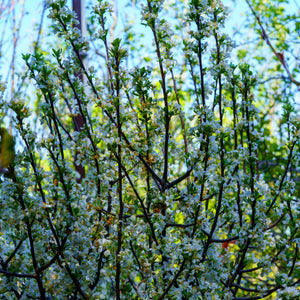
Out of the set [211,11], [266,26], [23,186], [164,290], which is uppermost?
[266,26]

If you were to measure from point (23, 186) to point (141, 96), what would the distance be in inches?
31.2

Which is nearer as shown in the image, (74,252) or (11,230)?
(74,252)

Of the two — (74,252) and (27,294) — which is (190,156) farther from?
(27,294)

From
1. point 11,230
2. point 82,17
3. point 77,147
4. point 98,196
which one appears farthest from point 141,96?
point 82,17

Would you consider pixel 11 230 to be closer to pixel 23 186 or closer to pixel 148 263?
pixel 23 186

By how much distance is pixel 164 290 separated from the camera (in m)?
2.11

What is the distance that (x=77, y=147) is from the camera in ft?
7.25

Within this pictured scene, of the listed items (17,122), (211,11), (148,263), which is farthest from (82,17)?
(148,263)

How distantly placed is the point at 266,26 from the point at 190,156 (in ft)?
13.7

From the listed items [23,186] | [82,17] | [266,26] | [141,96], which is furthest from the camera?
[266,26]

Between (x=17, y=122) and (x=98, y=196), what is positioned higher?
(x=17, y=122)

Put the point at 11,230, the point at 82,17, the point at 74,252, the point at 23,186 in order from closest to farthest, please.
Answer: the point at 23,186, the point at 74,252, the point at 11,230, the point at 82,17

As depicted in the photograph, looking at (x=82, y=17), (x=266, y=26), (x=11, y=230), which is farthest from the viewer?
(x=266, y=26)

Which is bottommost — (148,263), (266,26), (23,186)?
(148,263)
